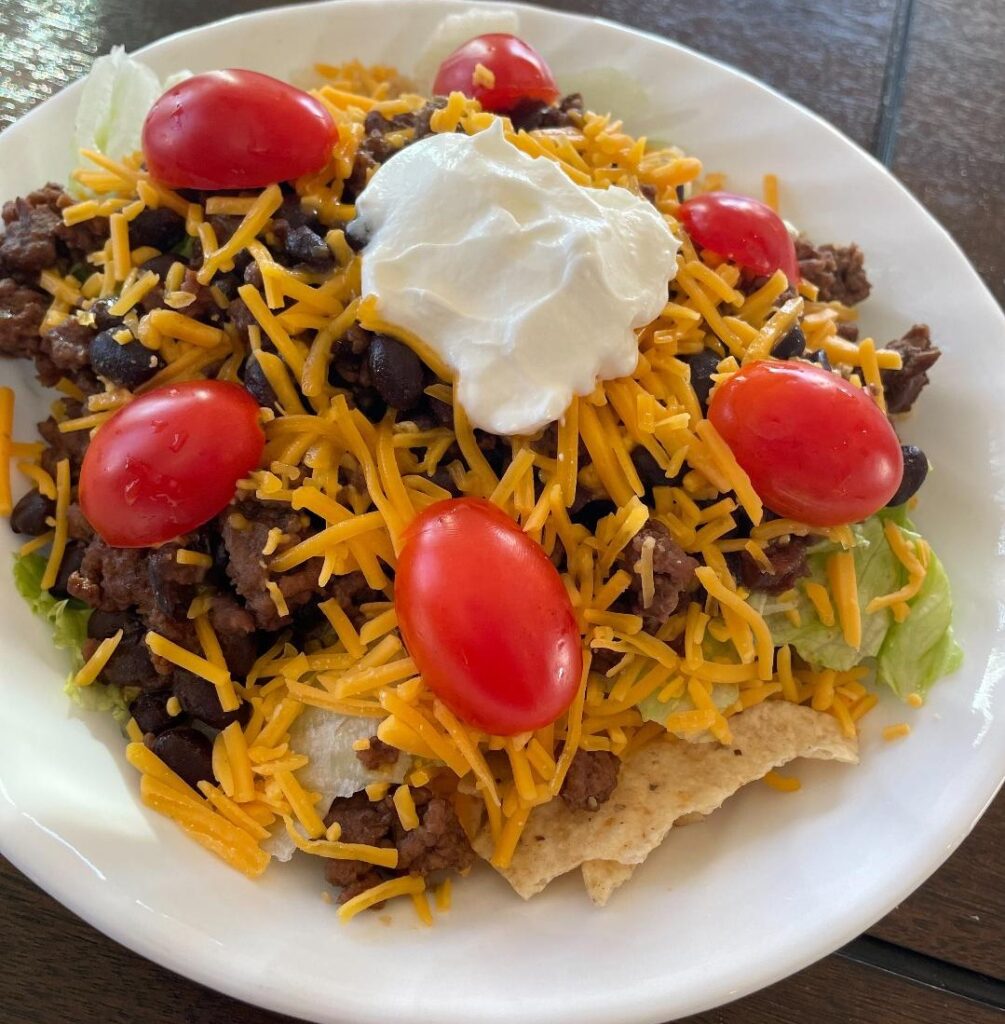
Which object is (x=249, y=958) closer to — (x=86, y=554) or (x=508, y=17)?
(x=86, y=554)

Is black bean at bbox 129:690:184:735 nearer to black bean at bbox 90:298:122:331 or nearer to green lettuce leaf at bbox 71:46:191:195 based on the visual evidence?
black bean at bbox 90:298:122:331

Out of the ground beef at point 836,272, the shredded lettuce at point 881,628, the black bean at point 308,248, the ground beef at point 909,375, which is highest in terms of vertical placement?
the black bean at point 308,248

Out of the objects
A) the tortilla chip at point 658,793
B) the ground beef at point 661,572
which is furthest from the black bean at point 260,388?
the tortilla chip at point 658,793

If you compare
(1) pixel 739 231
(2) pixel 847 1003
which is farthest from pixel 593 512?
(2) pixel 847 1003

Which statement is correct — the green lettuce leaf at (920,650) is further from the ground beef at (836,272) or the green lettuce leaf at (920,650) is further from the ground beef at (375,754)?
the ground beef at (375,754)

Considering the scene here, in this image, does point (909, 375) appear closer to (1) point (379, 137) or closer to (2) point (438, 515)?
(2) point (438, 515)
